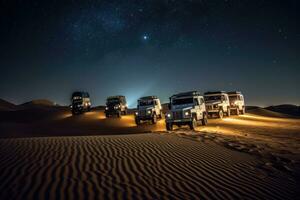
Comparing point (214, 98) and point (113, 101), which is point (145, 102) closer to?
point (214, 98)

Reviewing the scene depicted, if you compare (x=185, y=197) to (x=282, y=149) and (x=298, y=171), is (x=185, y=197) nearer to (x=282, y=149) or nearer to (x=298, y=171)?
Answer: (x=298, y=171)

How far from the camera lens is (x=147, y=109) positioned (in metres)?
28.1

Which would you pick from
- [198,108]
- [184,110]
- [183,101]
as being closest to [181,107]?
[184,110]

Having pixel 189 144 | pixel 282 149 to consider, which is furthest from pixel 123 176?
pixel 282 149

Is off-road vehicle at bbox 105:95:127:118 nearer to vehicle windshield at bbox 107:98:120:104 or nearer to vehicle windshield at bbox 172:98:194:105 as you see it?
vehicle windshield at bbox 107:98:120:104

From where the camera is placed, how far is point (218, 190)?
6.57m

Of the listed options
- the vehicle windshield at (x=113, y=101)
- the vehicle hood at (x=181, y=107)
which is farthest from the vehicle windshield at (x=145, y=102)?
the vehicle windshield at (x=113, y=101)

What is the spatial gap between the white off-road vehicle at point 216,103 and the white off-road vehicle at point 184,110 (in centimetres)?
880

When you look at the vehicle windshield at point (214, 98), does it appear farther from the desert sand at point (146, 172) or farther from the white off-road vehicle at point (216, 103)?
Result: the desert sand at point (146, 172)

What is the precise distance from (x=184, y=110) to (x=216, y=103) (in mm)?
10658

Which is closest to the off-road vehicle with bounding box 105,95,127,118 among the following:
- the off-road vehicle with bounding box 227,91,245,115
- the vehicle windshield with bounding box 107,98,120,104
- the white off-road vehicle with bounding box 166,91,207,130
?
the vehicle windshield with bounding box 107,98,120,104

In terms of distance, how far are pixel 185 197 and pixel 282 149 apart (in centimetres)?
797

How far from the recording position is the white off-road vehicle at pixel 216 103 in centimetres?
3017

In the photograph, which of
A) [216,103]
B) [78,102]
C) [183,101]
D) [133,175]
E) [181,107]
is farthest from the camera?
[78,102]
